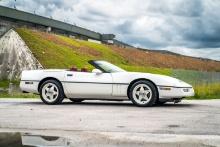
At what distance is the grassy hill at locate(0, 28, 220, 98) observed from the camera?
74.5 feet

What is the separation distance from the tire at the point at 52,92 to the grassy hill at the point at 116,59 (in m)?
7.22

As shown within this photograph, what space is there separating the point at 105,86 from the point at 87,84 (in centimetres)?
45

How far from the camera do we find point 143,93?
10773 mm

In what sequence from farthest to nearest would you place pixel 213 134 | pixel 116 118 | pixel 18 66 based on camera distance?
pixel 18 66, pixel 116 118, pixel 213 134

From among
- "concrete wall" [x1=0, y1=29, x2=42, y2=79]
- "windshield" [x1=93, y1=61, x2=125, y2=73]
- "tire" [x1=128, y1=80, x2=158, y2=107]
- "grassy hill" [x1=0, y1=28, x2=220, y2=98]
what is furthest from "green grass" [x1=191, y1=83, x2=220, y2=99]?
"concrete wall" [x1=0, y1=29, x2=42, y2=79]

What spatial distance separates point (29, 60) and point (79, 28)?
4235 cm

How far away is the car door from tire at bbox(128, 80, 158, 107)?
60 cm

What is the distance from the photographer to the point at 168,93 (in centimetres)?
1070

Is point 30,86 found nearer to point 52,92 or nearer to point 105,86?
point 52,92

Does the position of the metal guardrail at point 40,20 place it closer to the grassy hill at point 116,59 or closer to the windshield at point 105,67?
the grassy hill at point 116,59

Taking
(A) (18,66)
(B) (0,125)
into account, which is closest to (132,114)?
(B) (0,125)

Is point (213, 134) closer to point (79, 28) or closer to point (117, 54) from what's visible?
point (117, 54)

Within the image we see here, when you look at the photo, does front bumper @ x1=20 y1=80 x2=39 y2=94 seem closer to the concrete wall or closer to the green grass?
the green grass

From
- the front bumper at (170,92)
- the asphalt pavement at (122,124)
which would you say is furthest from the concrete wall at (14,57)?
the asphalt pavement at (122,124)
